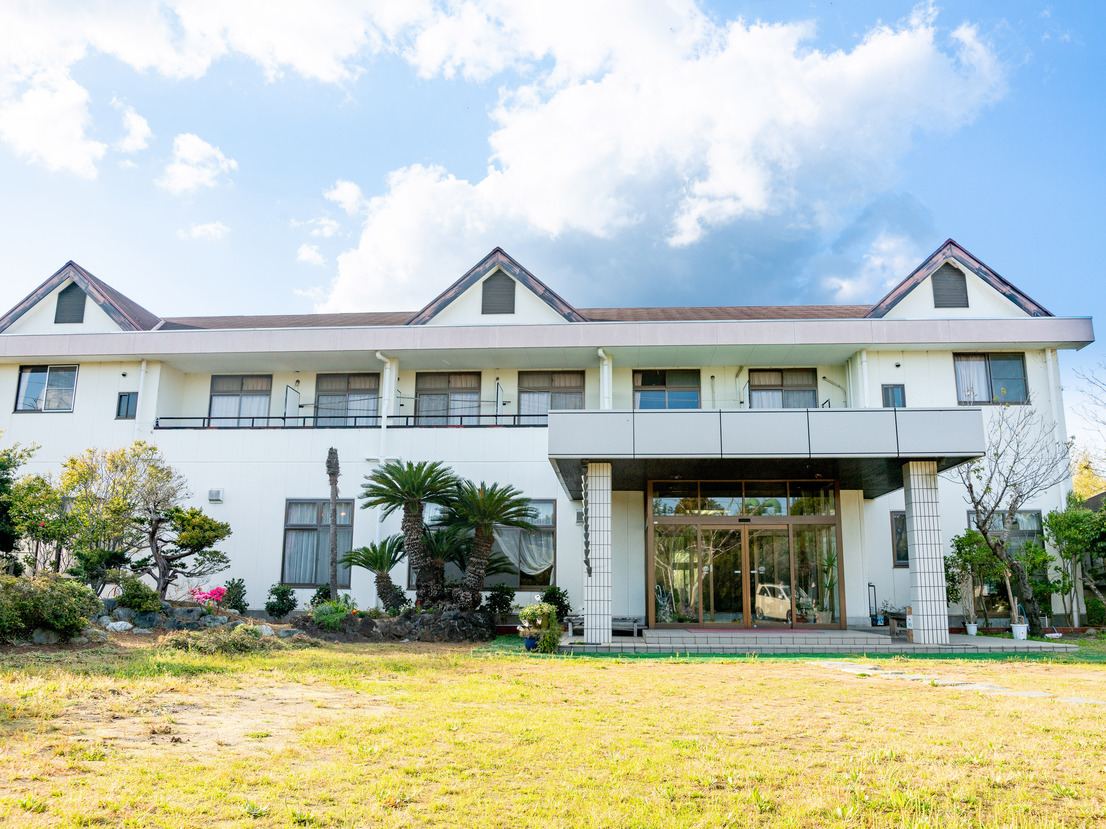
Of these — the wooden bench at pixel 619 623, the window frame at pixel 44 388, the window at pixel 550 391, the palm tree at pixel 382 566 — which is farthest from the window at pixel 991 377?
the window frame at pixel 44 388

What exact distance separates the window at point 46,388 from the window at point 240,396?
3260 mm

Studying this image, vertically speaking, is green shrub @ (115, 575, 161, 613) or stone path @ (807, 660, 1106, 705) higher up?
green shrub @ (115, 575, 161, 613)

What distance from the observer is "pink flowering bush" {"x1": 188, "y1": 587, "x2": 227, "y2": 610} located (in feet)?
50.6

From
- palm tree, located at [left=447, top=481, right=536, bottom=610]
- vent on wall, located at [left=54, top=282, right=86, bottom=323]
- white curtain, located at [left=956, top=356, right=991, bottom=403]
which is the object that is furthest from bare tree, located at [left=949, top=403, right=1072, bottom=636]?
vent on wall, located at [left=54, top=282, right=86, bottom=323]

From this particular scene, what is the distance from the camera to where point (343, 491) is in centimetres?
1742

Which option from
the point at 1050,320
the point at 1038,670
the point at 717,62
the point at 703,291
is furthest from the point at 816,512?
the point at 703,291

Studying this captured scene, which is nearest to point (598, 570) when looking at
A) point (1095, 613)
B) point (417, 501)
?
point (417, 501)

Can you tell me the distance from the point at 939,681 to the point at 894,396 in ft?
30.7

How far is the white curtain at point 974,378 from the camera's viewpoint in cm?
1728

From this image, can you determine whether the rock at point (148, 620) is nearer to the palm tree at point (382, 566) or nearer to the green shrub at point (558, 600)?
the palm tree at point (382, 566)

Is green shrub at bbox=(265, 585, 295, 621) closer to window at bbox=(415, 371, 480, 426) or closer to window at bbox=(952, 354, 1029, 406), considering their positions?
window at bbox=(415, 371, 480, 426)

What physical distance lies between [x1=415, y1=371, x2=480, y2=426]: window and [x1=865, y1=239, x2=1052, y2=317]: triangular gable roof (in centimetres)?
937

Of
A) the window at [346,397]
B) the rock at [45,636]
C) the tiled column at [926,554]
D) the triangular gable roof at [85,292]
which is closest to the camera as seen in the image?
the rock at [45,636]

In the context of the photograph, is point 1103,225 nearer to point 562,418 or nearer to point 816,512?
point 816,512
